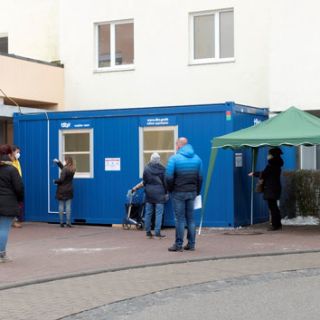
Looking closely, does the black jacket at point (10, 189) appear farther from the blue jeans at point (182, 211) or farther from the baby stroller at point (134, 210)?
the baby stroller at point (134, 210)

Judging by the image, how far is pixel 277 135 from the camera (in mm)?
14312

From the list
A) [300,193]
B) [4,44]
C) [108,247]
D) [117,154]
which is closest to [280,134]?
[300,193]

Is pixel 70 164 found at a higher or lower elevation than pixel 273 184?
higher

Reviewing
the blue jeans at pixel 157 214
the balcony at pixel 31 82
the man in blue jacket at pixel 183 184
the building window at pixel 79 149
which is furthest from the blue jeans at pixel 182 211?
the balcony at pixel 31 82

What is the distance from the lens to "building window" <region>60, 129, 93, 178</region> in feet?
56.2

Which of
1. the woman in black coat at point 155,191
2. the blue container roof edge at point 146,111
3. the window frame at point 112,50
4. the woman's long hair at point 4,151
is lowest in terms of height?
the woman in black coat at point 155,191

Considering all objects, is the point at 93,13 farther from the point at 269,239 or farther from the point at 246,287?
the point at 246,287

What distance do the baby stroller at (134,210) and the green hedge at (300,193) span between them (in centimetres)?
345

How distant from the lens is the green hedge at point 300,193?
1611 centimetres

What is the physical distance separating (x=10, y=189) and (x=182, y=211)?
2957mm

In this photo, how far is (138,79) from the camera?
775 inches

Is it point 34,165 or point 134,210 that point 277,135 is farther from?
point 34,165

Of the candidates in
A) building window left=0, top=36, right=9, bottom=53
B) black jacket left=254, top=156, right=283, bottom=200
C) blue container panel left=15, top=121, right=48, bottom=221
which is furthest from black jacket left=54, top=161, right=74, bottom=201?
building window left=0, top=36, right=9, bottom=53

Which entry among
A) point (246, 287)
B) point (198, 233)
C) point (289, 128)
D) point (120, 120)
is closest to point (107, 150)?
point (120, 120)
